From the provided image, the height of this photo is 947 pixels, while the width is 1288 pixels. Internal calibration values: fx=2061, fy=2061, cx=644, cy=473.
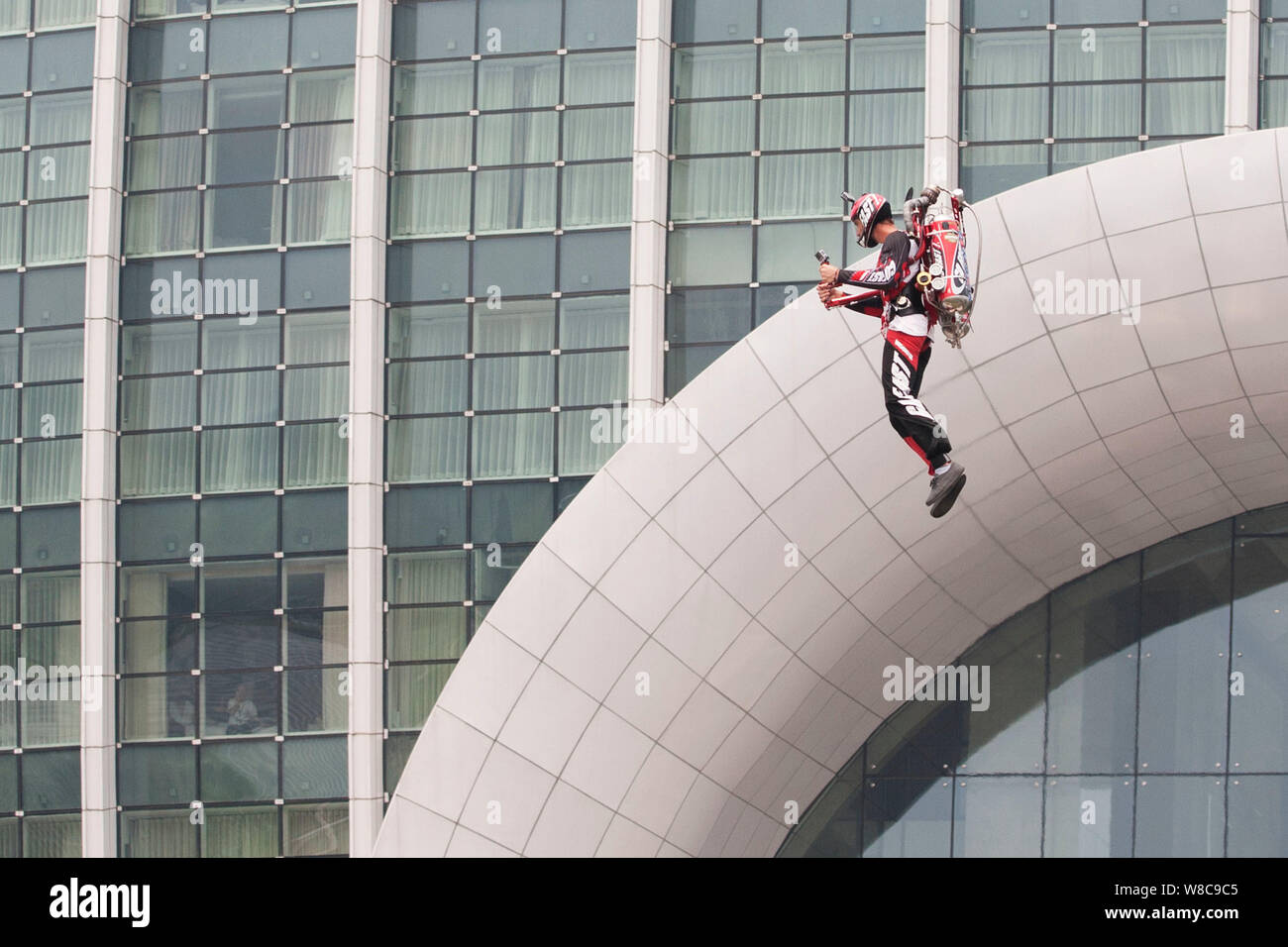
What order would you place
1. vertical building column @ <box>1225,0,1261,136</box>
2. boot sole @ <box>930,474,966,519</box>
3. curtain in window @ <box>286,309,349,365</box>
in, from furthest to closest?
curtain in window @ <box>286,309,349,365</box>
vertical building column @ <box>1225,0,1261,136</box>
boot sole @ <box>930,474,966,519</box>

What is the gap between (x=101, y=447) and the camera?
3181 cm

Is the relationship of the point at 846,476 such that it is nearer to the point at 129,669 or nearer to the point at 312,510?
the point at 312,510

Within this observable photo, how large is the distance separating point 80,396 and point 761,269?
1086 centimetres

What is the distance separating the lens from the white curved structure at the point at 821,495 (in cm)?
2827

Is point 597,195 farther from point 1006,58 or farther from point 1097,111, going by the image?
point 1097,111

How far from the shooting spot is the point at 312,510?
31.2 meters

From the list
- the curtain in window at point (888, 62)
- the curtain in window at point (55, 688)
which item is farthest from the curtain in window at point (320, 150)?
the curtain in window at point (888, 62)

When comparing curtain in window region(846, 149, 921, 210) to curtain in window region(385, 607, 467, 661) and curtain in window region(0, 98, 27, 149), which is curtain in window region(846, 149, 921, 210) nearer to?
curtain in window region(385, 607, 467, 661)

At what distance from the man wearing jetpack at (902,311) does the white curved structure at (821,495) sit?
647cm

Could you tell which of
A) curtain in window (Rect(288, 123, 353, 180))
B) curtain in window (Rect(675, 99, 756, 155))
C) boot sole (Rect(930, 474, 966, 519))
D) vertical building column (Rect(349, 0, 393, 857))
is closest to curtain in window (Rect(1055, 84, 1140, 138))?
curtain in window (Rect(675, 99, 756, 155))

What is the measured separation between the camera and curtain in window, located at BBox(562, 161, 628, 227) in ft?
101

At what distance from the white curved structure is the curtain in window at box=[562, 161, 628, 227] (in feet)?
10.6

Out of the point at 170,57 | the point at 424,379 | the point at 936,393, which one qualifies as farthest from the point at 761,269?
the point at 170,57

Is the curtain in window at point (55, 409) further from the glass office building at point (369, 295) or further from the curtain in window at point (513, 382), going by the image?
the curtain in window at point (513, 382)
